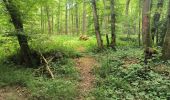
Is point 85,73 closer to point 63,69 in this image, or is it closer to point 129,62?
point 63,69

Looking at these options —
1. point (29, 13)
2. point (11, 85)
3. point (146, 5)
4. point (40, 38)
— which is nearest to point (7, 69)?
point (11, 85)

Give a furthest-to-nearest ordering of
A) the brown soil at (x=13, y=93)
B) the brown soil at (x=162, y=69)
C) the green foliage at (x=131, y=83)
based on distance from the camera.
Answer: the brown soil at (x=162, y=69) → the brown soil at (x=13, y=93) → the green foliage at (x=131, y=83)

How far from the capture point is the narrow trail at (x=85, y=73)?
768cm

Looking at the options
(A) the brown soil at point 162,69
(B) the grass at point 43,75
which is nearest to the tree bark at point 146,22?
(A) the brown soil at point 162,69

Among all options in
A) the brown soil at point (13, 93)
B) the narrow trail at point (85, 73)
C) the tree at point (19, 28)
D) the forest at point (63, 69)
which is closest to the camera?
the forest at point (63, 69)

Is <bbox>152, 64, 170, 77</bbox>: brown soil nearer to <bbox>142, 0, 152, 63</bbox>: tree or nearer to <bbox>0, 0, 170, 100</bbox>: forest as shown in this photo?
<bbox>0, 0, 170, 100</bbox>: forest

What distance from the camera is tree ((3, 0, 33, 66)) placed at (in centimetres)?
943

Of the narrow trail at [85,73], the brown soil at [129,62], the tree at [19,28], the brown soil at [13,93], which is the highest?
the tree at [19,28]

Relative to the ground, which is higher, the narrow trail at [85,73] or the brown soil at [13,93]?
the narrow trail at [85,73]

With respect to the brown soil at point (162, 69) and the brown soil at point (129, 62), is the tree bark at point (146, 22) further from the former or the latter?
the brown soil at point (162, 69)

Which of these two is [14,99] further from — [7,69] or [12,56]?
[12,56]

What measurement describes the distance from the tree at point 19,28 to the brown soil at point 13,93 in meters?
2.55

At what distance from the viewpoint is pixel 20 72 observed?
9.12m

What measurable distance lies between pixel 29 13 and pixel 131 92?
19.2 ft
